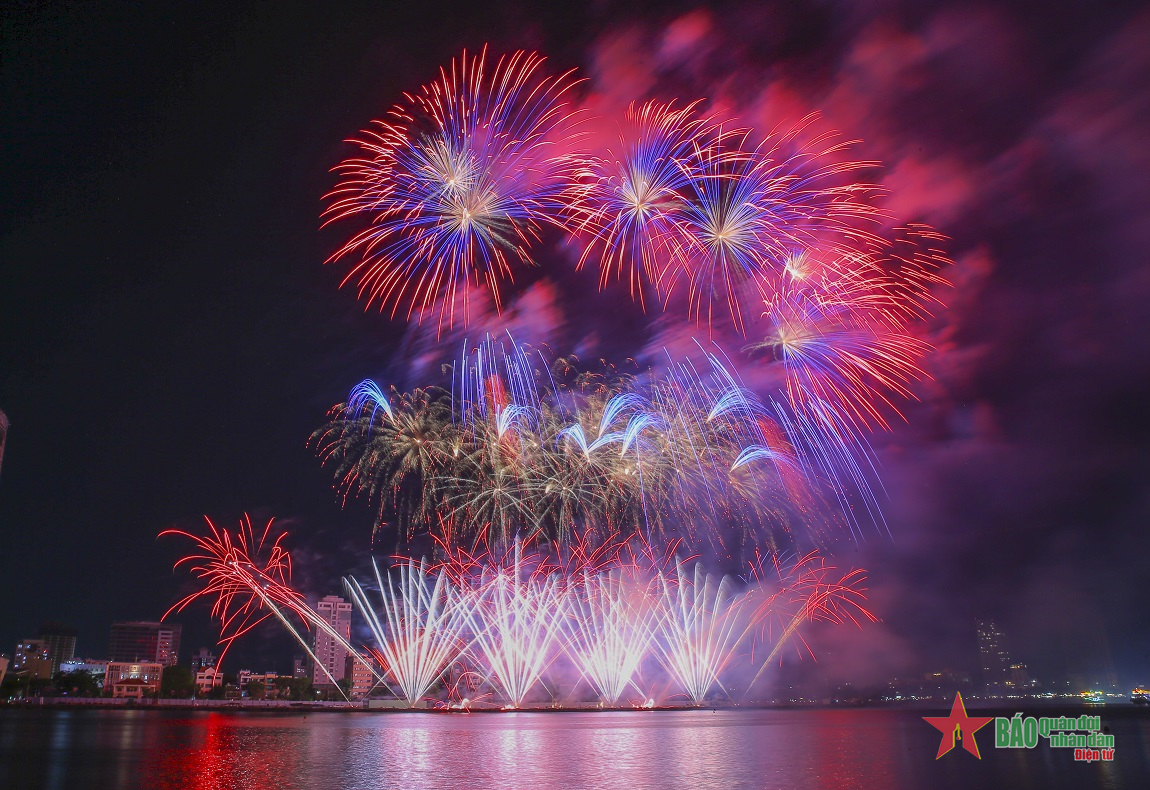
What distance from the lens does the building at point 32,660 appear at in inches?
6062

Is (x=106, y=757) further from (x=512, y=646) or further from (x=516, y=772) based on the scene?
(x=512, y=646)

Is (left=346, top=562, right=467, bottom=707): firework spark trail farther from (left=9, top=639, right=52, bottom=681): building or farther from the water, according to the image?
(left=9, top=639, right=52, bottom=681): building

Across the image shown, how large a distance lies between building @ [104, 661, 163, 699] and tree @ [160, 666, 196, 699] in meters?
4.12

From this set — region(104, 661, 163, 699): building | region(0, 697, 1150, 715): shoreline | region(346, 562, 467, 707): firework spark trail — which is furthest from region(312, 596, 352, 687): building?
region(346, 562, 467, 707): firework spark trail

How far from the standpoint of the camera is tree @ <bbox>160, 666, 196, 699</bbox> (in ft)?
400

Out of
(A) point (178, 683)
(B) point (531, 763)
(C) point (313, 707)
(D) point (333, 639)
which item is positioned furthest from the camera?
(D) point (333, 639)

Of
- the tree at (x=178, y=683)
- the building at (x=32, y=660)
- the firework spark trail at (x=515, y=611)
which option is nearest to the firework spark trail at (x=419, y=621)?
the firework spark trail at (x=515, y=611)

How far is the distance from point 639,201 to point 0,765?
26.6 m

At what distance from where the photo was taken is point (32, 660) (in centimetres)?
17012

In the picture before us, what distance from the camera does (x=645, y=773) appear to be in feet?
68.9

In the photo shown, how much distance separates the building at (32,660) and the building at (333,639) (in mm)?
47501

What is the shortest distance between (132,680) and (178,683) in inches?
1060

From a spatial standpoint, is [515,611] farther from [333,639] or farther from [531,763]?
[333,639]

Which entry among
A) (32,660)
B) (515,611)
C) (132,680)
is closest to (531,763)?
(515,611)
